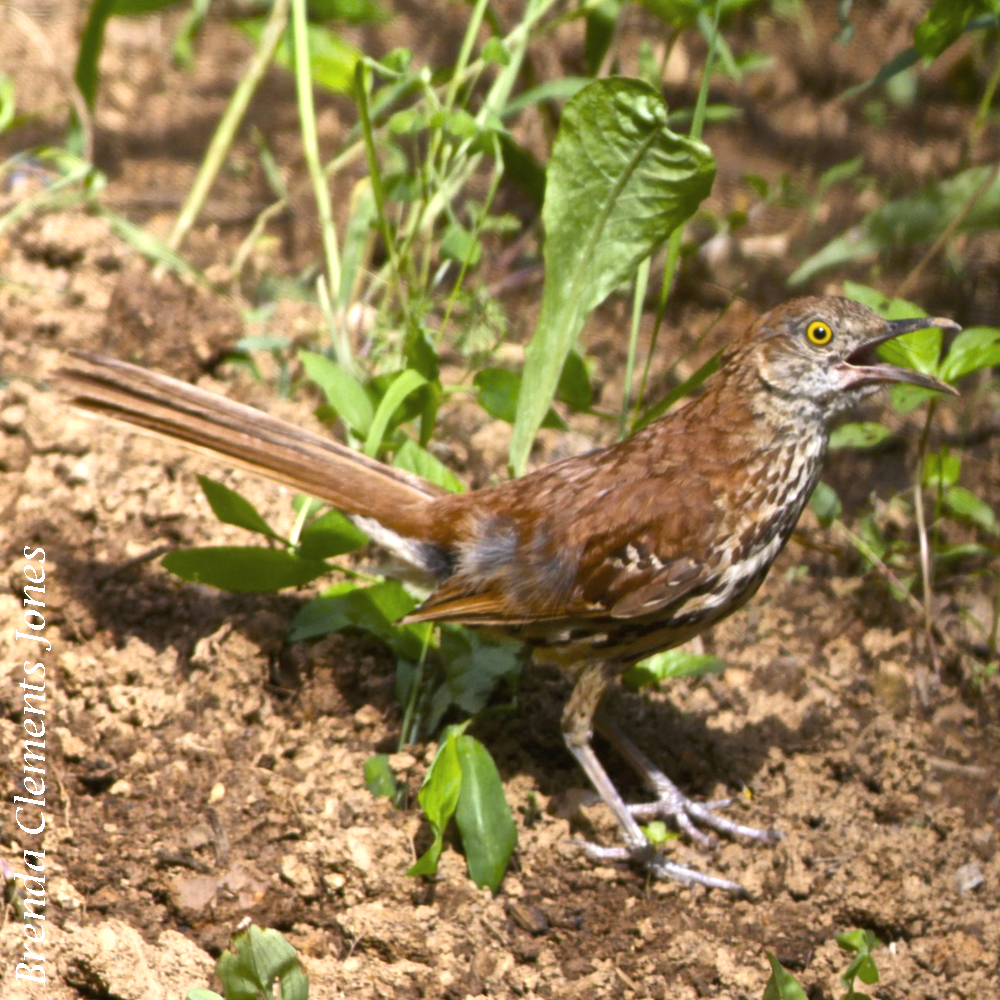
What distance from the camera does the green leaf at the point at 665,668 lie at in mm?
3771

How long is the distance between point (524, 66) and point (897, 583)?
2.71 metres

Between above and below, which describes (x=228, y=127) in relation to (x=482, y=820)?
above

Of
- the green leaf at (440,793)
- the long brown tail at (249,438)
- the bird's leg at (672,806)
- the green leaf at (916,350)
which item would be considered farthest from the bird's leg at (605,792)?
the green leaf at (916,350)

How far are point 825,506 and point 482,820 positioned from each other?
1.81 m

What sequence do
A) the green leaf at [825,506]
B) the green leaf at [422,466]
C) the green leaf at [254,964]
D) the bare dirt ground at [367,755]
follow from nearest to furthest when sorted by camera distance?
the green leaf at [254,964] < the bare dirt ground at [367,755] < the green leaf at [422,466] < the green leaf at [825,506]

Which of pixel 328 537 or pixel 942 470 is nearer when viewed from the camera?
pixel 328 537

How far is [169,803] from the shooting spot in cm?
333

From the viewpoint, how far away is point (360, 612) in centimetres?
371

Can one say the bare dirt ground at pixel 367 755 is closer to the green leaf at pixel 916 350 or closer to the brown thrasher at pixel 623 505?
the brown thrasher at pixel 623 505

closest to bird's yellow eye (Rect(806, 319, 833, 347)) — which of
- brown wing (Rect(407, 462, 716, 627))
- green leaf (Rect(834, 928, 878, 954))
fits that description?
brown wing (Rect(407, 462, 716, 627))

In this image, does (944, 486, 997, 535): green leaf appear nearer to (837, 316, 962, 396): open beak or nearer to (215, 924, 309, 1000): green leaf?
(837, 316, 962, 396): open beak

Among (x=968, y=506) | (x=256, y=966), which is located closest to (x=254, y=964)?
(x=256, y=966)

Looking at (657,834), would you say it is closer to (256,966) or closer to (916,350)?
(256,966)

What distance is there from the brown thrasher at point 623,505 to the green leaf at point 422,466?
0.17 metres
